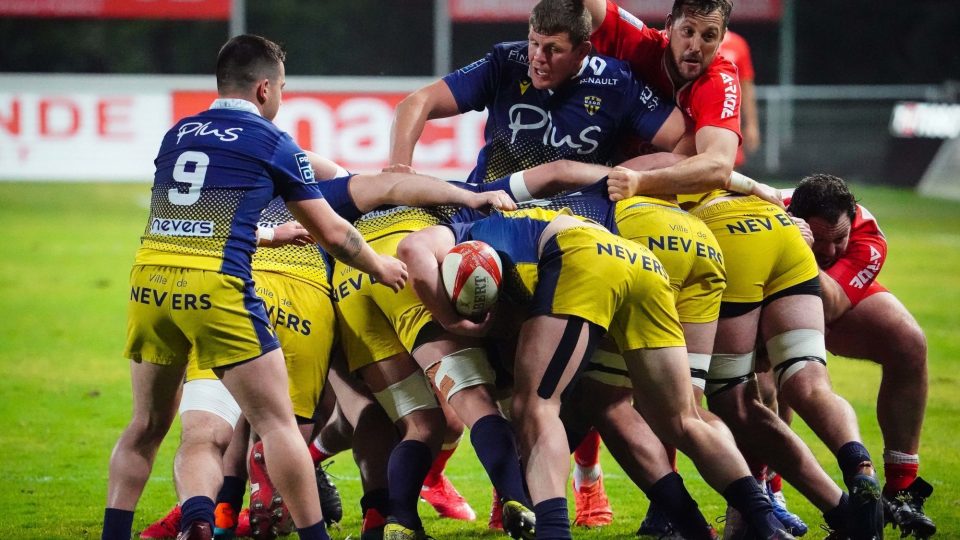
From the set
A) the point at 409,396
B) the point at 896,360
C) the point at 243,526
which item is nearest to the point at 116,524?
the point at 243,526

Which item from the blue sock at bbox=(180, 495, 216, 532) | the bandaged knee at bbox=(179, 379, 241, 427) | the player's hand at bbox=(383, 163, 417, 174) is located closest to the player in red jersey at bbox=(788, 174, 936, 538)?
the player's hand at bbox=(383, 163, 417, 174)

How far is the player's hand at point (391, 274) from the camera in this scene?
5.28 meters

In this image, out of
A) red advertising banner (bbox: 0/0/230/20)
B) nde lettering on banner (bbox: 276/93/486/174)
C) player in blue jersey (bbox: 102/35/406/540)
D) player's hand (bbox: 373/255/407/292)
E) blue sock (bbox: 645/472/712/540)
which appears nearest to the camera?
player in blue jersey (bbox: 102/35/406/540)

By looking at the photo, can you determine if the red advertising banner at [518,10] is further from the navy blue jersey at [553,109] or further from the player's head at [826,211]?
the player's head at [826,211]

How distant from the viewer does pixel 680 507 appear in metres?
5.40

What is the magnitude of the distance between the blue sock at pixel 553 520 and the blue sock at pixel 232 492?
1545 millimetres

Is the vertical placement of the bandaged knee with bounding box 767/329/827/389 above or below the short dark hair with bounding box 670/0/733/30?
below

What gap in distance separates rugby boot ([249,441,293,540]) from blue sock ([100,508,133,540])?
0.73 metres

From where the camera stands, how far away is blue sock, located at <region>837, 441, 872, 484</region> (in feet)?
18.4

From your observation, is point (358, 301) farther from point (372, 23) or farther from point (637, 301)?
point (372, 23)

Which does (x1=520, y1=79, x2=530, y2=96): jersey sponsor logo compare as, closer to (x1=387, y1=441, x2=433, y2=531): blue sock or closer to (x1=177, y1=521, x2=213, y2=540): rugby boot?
(x1=387, y1=441, x2=433, y2=531): blue sock

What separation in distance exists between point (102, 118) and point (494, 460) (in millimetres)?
16550

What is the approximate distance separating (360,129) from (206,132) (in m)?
15.3

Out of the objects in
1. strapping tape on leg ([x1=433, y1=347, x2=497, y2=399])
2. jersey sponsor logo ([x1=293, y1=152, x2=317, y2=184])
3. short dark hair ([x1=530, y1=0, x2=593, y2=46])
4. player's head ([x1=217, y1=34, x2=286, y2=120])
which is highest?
short dark hair ([x1=530, y1=0, x2=593, y2=46])
